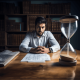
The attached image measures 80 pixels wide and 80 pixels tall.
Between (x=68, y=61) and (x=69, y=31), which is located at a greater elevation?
(x=69, y=31)

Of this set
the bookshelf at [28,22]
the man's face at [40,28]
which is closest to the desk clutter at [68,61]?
the man's face at [40,28]

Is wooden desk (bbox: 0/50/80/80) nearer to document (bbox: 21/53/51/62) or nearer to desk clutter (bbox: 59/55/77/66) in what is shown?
desk clutter (bbox: 59/55/77/66)

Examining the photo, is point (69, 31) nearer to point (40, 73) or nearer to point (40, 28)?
point (40, 73)

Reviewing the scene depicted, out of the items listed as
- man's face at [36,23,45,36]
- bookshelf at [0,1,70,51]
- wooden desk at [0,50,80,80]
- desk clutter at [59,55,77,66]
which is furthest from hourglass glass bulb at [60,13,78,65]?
bookshelf at [0,1,70,51]

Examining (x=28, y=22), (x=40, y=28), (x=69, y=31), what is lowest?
(x=69, y=31)

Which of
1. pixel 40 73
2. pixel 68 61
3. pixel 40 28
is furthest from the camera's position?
pixel 40 28

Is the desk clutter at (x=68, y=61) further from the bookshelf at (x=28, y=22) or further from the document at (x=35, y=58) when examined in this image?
the bookshelf at (x=28, y=22)

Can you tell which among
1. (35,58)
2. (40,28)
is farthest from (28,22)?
(35,58)

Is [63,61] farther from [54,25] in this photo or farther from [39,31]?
[54,25]

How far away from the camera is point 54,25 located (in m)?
2.39

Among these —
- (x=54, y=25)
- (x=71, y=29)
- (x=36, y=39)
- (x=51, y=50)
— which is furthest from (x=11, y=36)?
(x=71, y=29)

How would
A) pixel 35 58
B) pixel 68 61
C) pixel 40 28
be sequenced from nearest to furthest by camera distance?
pixel 68 61, pixel 35 58, pixel 40 28

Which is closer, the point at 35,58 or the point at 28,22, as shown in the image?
the point at 35,58

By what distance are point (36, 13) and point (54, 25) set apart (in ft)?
2.19
